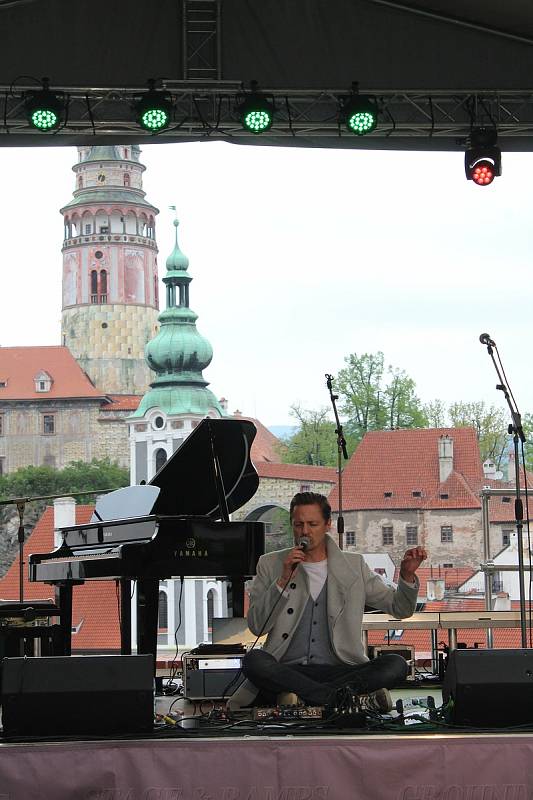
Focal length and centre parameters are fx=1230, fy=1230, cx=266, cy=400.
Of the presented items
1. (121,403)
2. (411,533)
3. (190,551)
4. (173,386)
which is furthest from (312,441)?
(190,551)

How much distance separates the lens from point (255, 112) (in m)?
6.97

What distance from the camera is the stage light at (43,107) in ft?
22.5

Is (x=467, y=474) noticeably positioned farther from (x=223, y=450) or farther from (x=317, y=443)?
(x=223, y=450)

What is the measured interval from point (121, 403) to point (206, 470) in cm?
7421

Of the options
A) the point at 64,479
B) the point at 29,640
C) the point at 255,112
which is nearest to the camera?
the point at 29,640

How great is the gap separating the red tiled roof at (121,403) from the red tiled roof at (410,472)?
70.3ft

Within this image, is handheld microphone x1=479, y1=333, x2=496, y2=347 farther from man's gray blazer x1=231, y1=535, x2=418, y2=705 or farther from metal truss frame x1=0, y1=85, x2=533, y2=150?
man's gray blazer x1=231, y1=535, x2=418, y2=705

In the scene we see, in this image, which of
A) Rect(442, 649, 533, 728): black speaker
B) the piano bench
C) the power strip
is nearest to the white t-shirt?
the power strip

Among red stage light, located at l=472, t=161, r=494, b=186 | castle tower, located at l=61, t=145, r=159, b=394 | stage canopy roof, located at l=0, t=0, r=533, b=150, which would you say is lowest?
red stage light, located at l=472, t=161, r=494, b=186

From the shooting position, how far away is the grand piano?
18.5 feet

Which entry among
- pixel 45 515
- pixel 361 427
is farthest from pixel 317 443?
pixel 45 515

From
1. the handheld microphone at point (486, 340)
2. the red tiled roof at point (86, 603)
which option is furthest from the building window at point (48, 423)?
the handheld microphone at point (486, 340)

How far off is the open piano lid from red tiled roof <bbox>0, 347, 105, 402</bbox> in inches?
2876

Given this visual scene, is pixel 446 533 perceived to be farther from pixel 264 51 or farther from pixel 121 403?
pixel 264 51
